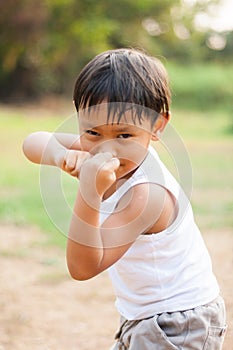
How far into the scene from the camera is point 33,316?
9.31 feet

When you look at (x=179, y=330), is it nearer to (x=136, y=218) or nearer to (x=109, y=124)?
(x=136, y=218)

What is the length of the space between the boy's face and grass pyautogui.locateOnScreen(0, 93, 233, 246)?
0.45 ft

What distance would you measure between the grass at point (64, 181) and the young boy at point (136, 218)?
106 mm

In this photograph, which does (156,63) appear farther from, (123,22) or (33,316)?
(123,22)

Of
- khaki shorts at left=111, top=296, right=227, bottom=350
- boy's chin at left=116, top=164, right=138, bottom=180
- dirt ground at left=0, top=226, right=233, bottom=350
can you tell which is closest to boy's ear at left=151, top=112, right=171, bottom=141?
boy's chin at left=116, top=164, right=138, bottom=180

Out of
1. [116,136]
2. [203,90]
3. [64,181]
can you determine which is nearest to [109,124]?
[116,136]

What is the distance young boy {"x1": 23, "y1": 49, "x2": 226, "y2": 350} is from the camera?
145 centimetres

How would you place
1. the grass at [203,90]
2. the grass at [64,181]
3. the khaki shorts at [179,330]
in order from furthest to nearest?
1. the grass at [203,90]
2. the grass at [64,181]
3. the khaki shorts at [179,330]

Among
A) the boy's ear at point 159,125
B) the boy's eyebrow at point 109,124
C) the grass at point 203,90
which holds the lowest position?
the grass at point 203,90

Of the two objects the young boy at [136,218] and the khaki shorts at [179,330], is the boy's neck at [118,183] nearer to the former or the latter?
the young boy at [136,218]

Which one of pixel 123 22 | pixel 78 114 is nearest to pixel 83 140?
pixel 78 114

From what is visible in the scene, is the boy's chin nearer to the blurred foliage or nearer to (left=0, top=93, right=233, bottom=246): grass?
(left=0, top=93, right=233, bottom=246): grass

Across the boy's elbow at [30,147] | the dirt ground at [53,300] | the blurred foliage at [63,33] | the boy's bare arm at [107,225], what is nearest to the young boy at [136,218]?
the boy's bare arm at [107,225]

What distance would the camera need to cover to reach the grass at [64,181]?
1.92m
